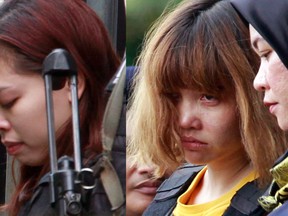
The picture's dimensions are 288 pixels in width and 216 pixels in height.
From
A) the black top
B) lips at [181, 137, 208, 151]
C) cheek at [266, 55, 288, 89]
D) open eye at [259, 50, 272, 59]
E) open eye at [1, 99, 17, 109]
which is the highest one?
the black top

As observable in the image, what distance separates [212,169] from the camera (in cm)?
206

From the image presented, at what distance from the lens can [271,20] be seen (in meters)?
1.78

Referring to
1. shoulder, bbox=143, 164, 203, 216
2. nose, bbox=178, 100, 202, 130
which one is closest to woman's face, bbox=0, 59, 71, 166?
nose, bbox=178, 100, 202, 130

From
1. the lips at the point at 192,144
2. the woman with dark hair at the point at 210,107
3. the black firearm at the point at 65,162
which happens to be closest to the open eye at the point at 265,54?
the woman with dark hair at the point at 210,107

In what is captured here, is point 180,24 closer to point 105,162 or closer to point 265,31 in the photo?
point 265,31

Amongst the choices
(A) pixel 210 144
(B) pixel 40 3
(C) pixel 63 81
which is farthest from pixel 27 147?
(A) pixel 210 144

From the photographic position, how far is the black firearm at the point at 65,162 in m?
1.70

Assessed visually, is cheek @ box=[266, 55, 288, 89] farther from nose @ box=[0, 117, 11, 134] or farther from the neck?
nose @ box=[0, 117, 11, 134]

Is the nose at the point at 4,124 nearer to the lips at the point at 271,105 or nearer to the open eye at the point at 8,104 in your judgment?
the open eye at the point at 8,104

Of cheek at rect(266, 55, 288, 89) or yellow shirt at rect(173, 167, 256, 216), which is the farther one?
yellow shirt at rect(173, 167, 256, 216)

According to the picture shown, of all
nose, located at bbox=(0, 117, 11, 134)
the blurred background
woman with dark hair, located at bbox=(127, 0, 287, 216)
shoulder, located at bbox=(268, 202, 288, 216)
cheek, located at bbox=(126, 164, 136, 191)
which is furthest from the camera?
cheek, located at bbox=(126, 164, 136, 191)

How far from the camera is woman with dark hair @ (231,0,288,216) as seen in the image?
176 centimetres

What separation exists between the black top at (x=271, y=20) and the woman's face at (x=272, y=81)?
29 millimetres

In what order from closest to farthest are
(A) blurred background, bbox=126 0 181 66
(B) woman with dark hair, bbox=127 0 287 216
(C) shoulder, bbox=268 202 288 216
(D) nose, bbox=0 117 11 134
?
(C) shoulder, bbox=268 202 288 216
(D) nose, bbox=0 117 11 134
(B) woman with dark hair, bbox=127 0 287 216
(A) blurred background, bbox=126 0 181 66
